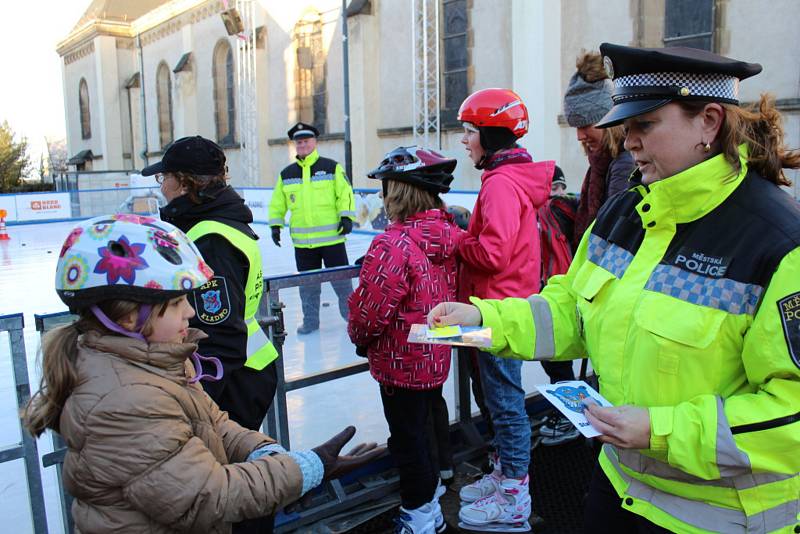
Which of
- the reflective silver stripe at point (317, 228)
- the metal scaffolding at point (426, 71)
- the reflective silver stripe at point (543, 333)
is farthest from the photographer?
the metal scaffolding at point (426, 71)

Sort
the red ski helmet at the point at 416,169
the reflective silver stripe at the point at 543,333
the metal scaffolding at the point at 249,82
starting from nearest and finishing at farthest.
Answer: the reflective silver stripe at the point at 543,333 → the red ski helmet at the point at 416,169 → the metal scaffolding at the point at 249,82

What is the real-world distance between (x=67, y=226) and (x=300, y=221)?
14.4 metres

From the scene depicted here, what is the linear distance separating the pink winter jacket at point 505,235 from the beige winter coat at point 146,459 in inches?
59.3

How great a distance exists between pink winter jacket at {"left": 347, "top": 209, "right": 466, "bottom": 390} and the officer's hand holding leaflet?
4.12 ft

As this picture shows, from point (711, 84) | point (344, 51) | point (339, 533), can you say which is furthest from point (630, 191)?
point (344, 51)

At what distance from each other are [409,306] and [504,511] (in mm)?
1040

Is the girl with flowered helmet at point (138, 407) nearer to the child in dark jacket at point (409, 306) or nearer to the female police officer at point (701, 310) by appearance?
the female police officer at point (701, 310)

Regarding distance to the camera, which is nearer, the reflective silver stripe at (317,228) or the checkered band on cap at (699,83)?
the checkered band on cap at (699,83)

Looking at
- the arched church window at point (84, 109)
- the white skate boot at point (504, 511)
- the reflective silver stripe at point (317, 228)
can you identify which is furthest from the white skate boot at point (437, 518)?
the arched church window at point (84, 109)

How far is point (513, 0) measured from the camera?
14641 millimetres

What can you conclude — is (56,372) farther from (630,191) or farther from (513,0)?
(513,0)

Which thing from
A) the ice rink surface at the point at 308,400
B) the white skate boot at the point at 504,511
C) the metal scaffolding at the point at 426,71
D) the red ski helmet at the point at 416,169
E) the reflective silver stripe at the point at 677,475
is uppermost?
the metal scaffolding at the point at 426,71

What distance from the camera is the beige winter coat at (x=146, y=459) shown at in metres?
1.49

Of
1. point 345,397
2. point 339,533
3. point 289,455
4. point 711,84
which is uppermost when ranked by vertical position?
point 711,84
